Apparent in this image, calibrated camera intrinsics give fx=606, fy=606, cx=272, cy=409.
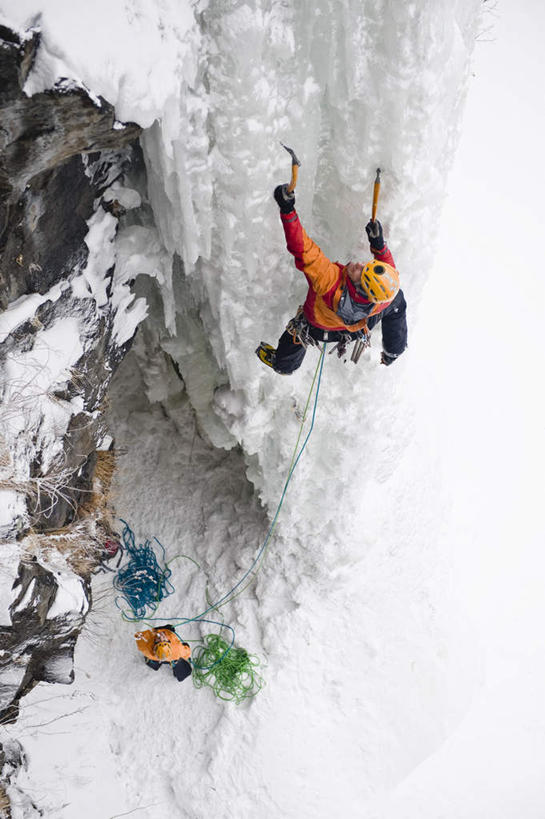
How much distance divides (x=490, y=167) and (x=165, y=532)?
793 centimetres

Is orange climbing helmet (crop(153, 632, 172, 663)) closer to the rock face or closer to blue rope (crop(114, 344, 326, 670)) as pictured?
blue rope (crop(114, 344, 326, 670))

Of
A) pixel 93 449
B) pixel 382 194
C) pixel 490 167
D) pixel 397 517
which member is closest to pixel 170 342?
pixel 93 449

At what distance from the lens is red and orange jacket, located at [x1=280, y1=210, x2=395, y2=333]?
3211 mm

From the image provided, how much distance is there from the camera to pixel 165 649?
17.3 ft

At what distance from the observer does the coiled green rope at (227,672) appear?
5504 millimetres

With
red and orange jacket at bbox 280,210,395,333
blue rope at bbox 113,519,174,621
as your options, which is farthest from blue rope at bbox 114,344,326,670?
red and orange jacket at bbox 280,210,395,333

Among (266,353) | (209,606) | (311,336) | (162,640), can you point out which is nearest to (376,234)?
(311,336)

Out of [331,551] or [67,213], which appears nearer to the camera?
[67,213]

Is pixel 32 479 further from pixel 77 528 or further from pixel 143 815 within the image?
pixel 143 815

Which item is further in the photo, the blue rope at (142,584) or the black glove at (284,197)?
the blue rope at (142,584)

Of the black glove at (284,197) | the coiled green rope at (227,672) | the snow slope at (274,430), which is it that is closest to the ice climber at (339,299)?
the black glove at (284,197)

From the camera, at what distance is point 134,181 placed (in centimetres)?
366

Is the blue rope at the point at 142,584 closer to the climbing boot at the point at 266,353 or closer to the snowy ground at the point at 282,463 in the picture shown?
the snowy ground at the point at 282,463

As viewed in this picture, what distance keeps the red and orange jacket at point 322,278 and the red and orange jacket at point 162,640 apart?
3.29 meters
